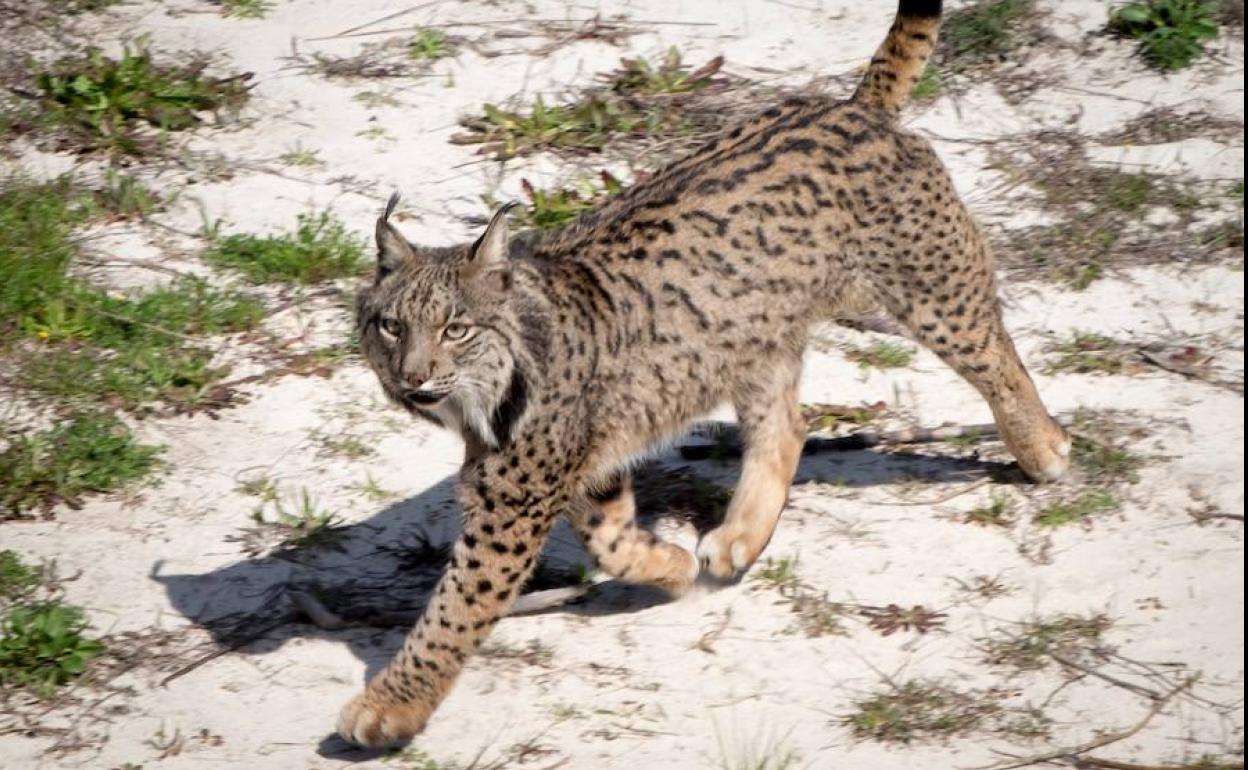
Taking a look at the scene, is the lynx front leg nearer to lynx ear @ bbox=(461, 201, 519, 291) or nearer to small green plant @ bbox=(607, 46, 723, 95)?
lynx ear @ bbox=(461, 201, 519, 291)

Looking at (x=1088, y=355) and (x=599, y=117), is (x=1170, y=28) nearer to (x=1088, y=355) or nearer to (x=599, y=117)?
(x=1088, y=355)

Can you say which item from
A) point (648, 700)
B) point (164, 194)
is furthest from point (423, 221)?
point (648, 700)

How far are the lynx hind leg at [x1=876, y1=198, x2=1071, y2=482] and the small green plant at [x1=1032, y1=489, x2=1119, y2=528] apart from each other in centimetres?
15

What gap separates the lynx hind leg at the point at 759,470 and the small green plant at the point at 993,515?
63cm

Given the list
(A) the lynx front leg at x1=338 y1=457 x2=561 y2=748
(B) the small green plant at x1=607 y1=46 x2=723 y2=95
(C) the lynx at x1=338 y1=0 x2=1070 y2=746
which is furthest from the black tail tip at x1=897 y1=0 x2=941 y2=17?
(B) the small green plant at x1=607 y1=46 x2=723 y2=95

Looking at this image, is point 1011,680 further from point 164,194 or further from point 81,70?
point 81,70

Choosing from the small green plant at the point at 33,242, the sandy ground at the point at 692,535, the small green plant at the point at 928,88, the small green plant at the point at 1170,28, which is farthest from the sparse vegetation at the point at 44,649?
the small green plant at the point at 1170,28

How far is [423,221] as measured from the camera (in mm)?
7789

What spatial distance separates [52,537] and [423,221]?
2.23 metres

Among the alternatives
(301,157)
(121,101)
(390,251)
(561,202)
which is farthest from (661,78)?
(390,251)

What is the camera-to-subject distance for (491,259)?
5.42 metres

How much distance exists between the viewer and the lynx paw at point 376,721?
17.2 feet

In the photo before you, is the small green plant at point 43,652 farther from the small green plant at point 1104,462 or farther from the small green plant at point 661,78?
the small green plant at point 661,78

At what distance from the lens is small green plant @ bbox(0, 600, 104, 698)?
5.61 m
